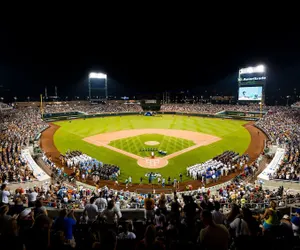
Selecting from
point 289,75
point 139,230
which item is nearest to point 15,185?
point 139,230

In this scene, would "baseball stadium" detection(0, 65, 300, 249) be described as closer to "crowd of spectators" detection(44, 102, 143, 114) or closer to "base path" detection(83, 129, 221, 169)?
"base path" detection(83, 129, 221, 169)

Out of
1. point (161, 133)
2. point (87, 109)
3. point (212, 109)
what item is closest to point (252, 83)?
point (212, 109)

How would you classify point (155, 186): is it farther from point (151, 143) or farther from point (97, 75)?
point (97, 75)

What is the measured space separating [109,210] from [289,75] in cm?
11170

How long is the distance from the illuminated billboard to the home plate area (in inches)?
1997

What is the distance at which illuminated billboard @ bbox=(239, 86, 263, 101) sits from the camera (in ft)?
212

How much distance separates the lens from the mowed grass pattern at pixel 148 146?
100ft

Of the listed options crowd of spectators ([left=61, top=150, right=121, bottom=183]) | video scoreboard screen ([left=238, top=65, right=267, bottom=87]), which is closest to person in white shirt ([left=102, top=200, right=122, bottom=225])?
crowd of spectators ([left=61, top=150, right=121, bottom=183])

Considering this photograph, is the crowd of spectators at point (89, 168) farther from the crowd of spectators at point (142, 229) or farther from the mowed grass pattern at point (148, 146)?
the crowd of spectators at point (142, 229)

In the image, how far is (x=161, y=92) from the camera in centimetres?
12031

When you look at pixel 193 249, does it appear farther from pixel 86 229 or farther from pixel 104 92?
pixel 104 92

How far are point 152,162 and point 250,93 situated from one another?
175ft

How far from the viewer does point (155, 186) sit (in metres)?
19.9

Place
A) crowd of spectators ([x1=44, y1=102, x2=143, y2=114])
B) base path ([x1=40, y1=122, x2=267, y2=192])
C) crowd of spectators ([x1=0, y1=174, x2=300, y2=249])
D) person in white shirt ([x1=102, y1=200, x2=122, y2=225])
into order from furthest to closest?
crowd of spectators ([x1=44, y1=102, x2=143, y2=114])
base path ([x1=40, y1=122, x2=267, y2=192])
person in white shirt ([x1=102, y1=200, x2=122, y2=225])
crowd of spectators ([x1=0, y1=174, x2=300, y2=249])
